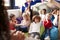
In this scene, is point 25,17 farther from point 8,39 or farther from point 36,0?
point 8,39

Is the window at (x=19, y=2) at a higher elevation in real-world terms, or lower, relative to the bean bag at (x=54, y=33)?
higher

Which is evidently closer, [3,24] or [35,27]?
[3,24]

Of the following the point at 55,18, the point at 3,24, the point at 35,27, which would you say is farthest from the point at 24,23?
the point at 3,24

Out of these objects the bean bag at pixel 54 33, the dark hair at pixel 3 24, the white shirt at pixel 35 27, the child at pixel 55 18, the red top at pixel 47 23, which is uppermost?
the dark hair at pixel 3 24

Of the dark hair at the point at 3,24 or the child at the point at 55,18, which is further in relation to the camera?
the child at the point at 55,18

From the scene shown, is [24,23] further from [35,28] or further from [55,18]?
[55,18]

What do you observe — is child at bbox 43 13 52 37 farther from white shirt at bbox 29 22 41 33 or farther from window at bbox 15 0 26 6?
window at bbox 15 0 26 6

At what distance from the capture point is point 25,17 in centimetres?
134

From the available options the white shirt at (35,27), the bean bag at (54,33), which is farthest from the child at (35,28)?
the bean bag at (54,33)

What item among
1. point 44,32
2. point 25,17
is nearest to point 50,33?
point 44,32

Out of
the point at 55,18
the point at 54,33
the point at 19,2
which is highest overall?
the point at 19,2

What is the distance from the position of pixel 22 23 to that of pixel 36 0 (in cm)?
22

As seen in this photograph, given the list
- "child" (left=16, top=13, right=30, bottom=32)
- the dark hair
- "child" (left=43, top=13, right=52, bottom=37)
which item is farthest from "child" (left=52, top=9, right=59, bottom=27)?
the dark hair

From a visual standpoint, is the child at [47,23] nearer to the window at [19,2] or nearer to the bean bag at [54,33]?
the bean bag at [54,33]
